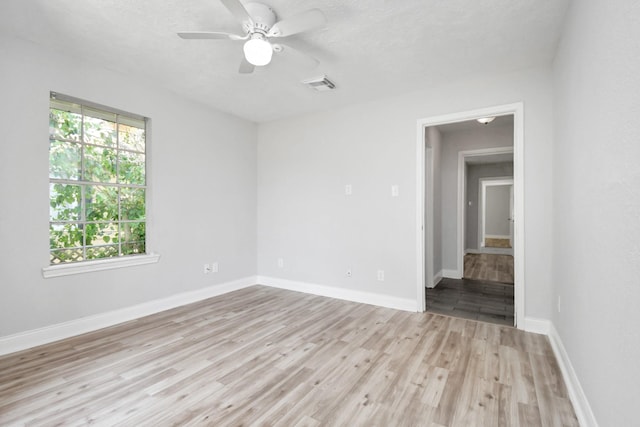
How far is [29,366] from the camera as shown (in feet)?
7.47

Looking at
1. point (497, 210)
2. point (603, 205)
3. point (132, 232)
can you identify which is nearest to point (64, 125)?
point (132, 232)

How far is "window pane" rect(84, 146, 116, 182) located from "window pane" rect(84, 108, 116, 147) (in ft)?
0.27

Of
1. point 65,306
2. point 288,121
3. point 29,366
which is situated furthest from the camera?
point 288,121

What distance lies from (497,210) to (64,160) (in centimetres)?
1114

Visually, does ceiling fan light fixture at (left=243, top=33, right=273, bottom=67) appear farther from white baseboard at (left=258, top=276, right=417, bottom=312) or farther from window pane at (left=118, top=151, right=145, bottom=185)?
white baseboard at (left=258, top=276, right=417, bottom=312)

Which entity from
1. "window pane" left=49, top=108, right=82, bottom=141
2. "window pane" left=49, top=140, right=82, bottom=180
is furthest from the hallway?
"window pane" left=49, top=108, right=82, bottom=141

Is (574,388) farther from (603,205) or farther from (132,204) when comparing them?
(132,204)

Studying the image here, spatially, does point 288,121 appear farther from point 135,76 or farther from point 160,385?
point 160,385

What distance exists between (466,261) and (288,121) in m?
5.35

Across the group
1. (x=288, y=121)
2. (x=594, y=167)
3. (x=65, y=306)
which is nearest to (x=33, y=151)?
(x=65, y=306)

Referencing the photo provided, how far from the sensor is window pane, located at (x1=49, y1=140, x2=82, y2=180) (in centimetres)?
279

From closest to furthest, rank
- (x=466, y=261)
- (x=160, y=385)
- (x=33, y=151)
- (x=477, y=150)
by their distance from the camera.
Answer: (x=160, y=385), (x=33, y=151), (x=477, y=150), (x=466, y=261)

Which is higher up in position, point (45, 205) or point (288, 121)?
point (288, 121)

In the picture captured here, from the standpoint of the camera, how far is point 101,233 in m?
3.18
